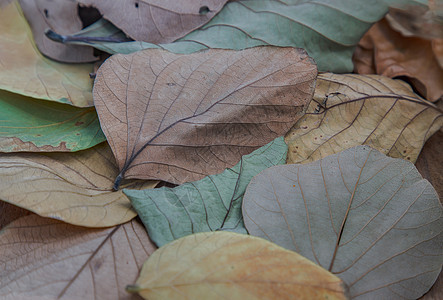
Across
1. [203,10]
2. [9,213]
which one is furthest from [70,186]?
[203,10]

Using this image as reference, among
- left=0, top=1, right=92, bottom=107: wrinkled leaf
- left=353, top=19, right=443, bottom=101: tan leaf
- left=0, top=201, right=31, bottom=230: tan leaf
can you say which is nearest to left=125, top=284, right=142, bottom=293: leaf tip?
left=0, top=201, right=31, bottom=230: tan leaf

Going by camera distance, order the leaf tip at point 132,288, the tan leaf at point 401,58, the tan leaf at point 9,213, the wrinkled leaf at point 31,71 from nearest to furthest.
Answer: the leaf tip at point 132,288
the tan leaf at point 9,213
the wrinkled leaf at point 31,71
the tan leaf at point 401,58

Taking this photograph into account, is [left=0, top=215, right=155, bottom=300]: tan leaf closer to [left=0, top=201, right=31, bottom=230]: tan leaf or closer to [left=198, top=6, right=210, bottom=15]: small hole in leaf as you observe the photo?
[left=0, top=201, right=31, bottom=230]: tan leaf

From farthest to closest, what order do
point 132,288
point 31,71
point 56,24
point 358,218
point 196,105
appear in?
point 56,24 < point 31,71 < point 196,105 < point 358,218 < point 132,288

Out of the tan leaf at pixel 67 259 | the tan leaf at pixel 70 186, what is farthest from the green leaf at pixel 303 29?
the tan leaf at pixel 67 259

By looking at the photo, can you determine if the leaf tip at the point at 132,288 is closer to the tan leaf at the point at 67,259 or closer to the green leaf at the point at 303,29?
the tan leaf at the point at 67,259

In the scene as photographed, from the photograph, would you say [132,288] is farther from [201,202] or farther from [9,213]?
[9,213]

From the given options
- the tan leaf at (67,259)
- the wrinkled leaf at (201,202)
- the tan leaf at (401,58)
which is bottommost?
the tan leaf at (67,259)

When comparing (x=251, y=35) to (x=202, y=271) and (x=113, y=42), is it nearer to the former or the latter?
(x=113, y=42)
